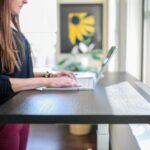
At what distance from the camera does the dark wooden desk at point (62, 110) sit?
98 centimetres

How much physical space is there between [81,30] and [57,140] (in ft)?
4.42

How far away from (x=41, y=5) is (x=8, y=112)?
2.68m

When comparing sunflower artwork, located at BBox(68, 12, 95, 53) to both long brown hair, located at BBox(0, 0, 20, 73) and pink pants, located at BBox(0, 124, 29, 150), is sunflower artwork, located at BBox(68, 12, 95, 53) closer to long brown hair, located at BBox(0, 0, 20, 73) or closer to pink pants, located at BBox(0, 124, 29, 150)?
long brown hair, located at BBox(0, 0, 20, 73)

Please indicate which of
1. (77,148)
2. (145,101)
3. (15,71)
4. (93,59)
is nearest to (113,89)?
(145,101)

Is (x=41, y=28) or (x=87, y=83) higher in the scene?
(x=41, y=28)

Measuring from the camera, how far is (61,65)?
3.72m

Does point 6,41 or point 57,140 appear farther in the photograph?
point 57,140

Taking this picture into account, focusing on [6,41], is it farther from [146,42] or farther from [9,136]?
[146,42]

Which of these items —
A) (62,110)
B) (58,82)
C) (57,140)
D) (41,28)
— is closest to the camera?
(62,110)

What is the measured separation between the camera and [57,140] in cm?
332

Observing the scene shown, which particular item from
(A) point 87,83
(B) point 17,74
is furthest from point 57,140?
(B) point 17,74

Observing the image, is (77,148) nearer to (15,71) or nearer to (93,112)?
(15,71)

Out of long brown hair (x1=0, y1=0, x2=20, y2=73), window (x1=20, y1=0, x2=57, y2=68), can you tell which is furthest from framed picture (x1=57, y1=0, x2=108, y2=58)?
long brown hair (x1=0, y1=0, x2=20, y2=73)

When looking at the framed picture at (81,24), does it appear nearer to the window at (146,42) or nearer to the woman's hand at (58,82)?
the window at (146,42)
